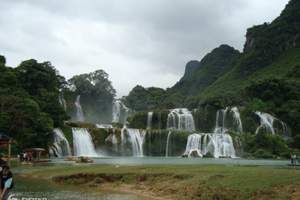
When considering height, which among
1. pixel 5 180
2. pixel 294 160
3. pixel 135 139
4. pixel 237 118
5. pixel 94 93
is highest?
pixel 94 93

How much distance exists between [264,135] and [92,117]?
56.8m

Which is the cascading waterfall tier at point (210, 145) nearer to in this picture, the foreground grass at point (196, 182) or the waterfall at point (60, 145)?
the waterfall at point (60, 145)

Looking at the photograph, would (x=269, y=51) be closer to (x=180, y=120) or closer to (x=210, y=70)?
(x=210, y=70)

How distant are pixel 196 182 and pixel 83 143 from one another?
5114 cm

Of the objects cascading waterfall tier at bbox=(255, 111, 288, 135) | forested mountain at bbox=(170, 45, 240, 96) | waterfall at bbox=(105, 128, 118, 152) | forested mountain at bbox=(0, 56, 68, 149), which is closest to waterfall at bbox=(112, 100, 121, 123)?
forested mountain at bbox=(0, 56, 68, 149)

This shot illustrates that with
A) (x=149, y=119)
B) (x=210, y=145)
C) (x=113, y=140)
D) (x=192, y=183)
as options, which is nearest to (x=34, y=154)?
(x=113, y=140)

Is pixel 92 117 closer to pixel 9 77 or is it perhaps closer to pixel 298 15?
pixel 9 77

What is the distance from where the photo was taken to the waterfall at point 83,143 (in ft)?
222

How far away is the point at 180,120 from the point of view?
8356cm

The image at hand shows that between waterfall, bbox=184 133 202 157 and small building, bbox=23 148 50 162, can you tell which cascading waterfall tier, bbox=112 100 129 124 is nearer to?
waterfall, bbox=184 133 202 157

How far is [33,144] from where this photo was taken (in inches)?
2387

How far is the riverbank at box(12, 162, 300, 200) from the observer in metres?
15.6

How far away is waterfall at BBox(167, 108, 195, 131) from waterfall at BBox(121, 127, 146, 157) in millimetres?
12695

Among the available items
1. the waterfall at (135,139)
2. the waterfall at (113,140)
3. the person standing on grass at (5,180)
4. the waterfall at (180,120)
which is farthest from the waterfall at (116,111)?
the person standing on grass at (5,180)
